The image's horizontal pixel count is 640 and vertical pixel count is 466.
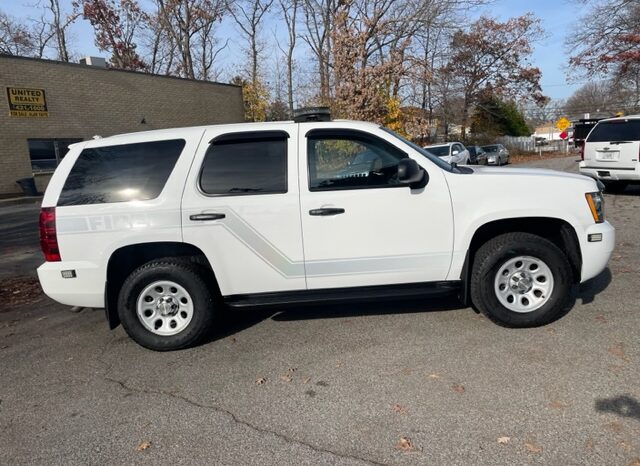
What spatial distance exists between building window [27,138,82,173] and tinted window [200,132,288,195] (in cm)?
1915

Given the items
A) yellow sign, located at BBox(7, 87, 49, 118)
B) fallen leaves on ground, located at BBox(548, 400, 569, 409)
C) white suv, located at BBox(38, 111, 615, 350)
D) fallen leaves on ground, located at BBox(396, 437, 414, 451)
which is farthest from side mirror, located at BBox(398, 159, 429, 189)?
yellow sign, located at BBox(7, 87, 49, 118)

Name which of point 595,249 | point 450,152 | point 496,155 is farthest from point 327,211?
point 496,155

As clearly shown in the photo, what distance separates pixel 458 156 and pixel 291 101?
73.0 ft

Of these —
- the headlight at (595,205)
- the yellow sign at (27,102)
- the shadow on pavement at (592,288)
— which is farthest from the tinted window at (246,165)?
the yellow sign at (27,102)

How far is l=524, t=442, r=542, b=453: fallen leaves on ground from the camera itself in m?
2.57

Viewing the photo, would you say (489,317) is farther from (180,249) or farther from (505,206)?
(180,249)

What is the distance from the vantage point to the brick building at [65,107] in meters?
18.9

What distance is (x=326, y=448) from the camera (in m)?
2.72

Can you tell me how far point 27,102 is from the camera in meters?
19.2

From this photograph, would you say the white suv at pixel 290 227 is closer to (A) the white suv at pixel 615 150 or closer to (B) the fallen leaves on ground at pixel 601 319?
(B) the fallen leaves on ground at pixel 601 319

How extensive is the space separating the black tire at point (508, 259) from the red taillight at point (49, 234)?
3.65 m

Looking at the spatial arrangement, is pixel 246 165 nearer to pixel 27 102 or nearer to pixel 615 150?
pixel 615 150

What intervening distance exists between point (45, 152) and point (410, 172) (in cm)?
2083

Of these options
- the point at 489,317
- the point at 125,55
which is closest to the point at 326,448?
the point at 489,317
